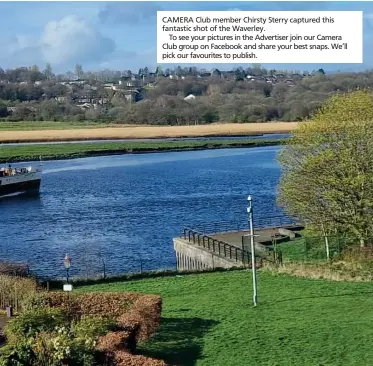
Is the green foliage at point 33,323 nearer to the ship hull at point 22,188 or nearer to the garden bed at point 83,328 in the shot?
the garden bed at point 83,328

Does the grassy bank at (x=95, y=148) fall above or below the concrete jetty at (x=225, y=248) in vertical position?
above

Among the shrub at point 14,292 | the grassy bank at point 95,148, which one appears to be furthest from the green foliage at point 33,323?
the grassy bank at point 95,148

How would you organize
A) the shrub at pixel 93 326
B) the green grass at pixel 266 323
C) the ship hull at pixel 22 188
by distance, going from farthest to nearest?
the ship hull at pixel 22 188, the green grass at pixel 266 323, the shrub at pixel 93 326

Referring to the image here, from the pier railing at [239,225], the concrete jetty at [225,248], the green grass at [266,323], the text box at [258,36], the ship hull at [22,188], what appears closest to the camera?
the text box at [258,36]

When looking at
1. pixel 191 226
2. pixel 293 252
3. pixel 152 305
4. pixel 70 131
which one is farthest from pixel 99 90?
pixel 152 305

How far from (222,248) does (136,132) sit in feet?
279

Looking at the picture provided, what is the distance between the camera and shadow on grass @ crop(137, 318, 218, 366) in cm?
1345

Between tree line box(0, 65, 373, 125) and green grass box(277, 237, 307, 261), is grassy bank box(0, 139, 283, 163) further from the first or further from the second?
green grass box(277, 237, 307, 261)

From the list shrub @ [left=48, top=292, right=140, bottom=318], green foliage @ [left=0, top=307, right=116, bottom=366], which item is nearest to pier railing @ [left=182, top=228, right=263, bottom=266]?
shrub @ [left=48, top=292, right=140, bottom=318]

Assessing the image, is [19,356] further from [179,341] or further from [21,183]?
[21,183]

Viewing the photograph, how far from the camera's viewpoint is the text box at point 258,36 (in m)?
10.4

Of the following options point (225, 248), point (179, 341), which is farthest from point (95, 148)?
point (179, 341)

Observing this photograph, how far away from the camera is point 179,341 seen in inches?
565

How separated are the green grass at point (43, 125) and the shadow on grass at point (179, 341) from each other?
9089cm
